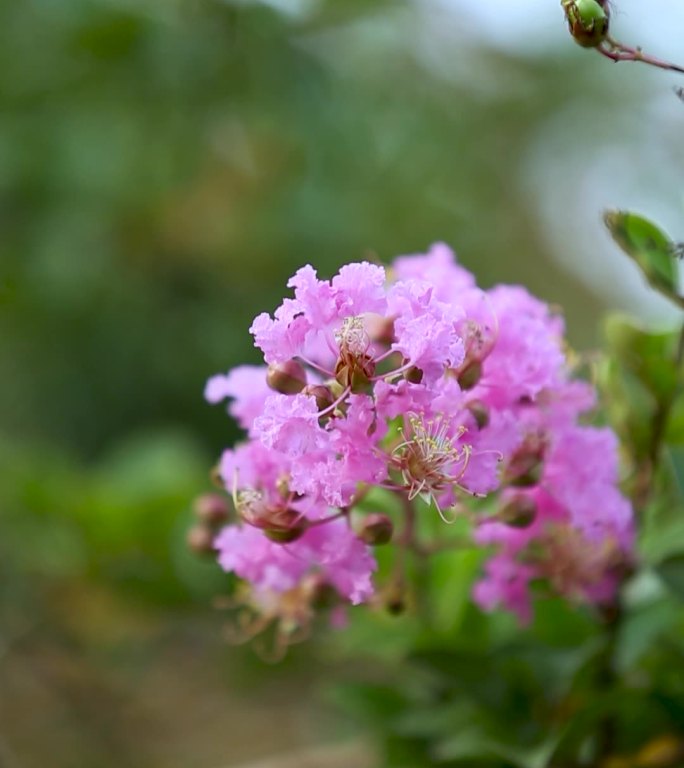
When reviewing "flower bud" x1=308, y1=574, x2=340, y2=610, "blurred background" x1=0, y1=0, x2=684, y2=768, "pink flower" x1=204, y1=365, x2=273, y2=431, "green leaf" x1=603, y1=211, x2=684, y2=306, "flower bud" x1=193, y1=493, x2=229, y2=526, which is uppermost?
"blurred background" x1=0, y1=0, x2=684, y2=768

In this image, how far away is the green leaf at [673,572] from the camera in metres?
0.46

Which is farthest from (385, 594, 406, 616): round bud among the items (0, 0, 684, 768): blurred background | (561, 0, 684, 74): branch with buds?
(0, 0, 684, 768): blurred background

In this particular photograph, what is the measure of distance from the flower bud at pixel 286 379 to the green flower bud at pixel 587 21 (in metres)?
0.13

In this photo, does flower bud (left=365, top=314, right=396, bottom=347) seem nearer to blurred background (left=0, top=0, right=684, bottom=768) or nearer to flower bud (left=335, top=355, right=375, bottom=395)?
flower bud (left=335, top=355, right=375, bottom=395)

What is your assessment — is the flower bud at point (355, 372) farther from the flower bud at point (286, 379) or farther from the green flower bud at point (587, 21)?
the green flower bud at point (587, 21)

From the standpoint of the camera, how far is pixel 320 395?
0.33m

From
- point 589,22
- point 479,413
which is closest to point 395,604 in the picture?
point 479,413

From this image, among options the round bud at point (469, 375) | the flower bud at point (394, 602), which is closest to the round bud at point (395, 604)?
the flower bud at point (394, 602)

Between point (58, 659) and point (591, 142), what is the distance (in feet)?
3.32

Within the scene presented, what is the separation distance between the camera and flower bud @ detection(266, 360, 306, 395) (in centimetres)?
34

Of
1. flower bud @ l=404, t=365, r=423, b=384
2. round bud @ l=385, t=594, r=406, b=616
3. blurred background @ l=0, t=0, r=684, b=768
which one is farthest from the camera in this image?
blurred background @ l=0, t=0, r=684, b=768

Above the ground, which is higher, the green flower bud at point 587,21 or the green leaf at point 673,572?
the green flower bud at point 587,21

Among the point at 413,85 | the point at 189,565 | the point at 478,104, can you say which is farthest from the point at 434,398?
the point at 478,104

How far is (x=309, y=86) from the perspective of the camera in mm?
1008
